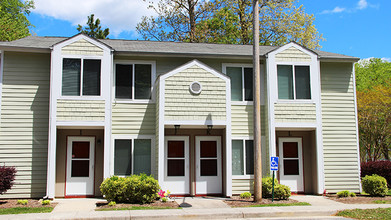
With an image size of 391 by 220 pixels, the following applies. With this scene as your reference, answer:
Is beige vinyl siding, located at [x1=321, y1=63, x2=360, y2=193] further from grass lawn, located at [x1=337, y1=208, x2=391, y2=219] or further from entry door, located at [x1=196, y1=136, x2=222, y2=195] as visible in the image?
entry door, located at [x1=196, y1=136, x2=222, y2=195]

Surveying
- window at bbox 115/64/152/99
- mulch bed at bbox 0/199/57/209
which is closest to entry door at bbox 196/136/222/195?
window at bbox 115/64/152/99

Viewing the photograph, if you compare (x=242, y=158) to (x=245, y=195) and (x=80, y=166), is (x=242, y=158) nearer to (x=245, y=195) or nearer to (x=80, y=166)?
(x=245, y=195)

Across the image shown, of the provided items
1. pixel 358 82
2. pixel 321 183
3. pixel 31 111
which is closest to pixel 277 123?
pixel 321 183

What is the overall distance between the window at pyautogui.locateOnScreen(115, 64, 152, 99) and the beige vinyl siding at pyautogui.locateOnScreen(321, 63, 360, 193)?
7.04 m

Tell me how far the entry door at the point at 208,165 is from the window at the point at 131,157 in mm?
1922

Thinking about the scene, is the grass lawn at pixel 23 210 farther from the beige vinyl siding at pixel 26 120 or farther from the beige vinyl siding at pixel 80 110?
the beige vinyl siding at pixel 80 110

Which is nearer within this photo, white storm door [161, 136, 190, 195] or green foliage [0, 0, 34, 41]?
white storm door [161, 136, 190, 195]

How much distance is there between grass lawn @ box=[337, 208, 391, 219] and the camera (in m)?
10.2

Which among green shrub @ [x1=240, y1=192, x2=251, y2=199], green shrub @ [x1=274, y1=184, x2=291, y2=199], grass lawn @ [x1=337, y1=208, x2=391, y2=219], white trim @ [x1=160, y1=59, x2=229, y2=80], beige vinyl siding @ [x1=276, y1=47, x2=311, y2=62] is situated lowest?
grass lawn @ [x1=337, y1=208, x2=391, y2=219]

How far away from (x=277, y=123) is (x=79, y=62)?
25.0ft

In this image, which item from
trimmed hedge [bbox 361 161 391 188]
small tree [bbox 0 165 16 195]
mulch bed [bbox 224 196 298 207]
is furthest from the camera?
trimmed hedge [bbox 361 161 391 188]

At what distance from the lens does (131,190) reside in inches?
475

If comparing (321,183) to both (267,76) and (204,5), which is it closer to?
(267,76)

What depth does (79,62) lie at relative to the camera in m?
13.5
